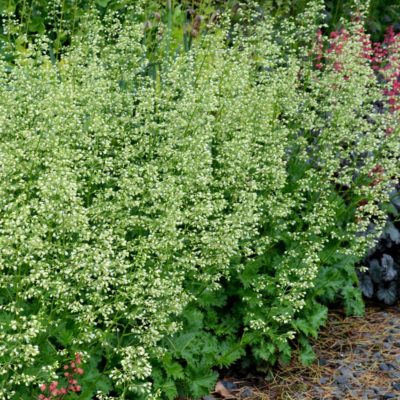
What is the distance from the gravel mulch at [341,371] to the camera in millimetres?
4398

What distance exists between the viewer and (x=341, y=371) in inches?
184

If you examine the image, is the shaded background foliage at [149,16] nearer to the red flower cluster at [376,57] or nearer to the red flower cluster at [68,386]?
the red flower cluster at [376,57]

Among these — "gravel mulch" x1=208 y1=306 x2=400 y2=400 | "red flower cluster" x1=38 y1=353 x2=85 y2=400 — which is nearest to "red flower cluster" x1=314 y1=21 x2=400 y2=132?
"gravel mulch" x1=208 y1=306 x2=400 y2=400

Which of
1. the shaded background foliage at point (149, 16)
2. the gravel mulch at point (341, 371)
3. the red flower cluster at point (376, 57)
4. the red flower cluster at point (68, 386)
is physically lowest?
the gravel mulch at point (341, 371)

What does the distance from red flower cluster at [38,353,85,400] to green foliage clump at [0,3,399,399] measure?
60 mm

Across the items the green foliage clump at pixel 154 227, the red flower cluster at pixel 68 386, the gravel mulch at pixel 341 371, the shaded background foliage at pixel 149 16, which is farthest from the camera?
the shaded background foliage at pixel 149 16

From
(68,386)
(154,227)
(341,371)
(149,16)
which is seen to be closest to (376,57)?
(149,16)

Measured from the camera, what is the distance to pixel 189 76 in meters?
4.30

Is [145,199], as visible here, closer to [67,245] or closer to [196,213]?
[196,213]

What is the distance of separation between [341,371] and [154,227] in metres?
1.84

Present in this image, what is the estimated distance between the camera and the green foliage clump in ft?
10.5

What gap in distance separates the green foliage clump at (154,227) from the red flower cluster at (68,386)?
0.20 ft

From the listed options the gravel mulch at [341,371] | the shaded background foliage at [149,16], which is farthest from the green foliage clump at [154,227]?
the shaded background foliage at [149,16]

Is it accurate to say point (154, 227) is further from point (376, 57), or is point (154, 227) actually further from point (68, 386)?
point (376, 57)
